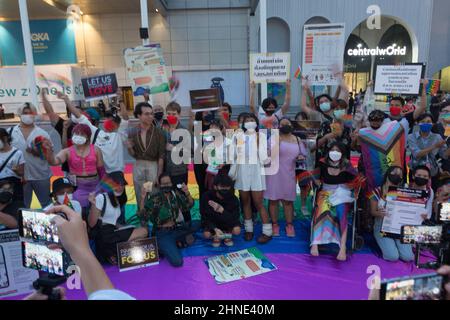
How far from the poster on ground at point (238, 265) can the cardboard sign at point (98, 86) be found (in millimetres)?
2699

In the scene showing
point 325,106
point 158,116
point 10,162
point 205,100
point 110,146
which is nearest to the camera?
point 10,162

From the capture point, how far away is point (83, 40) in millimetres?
16500

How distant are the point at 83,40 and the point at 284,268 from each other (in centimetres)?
1675

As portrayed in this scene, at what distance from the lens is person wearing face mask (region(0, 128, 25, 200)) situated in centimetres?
364

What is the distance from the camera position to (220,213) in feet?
13.3

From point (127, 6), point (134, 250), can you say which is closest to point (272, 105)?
point (134, 250)

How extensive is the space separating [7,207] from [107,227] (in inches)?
42.0

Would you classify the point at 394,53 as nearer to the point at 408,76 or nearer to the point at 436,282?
the point at 408,76

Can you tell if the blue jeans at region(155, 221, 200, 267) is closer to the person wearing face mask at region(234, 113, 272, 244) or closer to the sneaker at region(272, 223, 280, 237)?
the person wearing face mask at region(234, 113, 272, 244)

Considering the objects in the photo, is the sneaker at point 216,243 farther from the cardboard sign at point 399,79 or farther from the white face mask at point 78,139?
the cardboard sign at point 399,79

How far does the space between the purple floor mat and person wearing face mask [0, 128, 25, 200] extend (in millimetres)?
1406

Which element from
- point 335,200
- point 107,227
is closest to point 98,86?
point 107,227

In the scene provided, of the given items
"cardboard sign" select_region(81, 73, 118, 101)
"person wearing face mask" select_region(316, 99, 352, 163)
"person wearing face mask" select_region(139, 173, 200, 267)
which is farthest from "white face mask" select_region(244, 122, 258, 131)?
"cardboard sign" select_region(81, 73, 118, 101)

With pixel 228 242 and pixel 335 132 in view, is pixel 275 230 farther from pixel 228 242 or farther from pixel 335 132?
pixel 335 132
